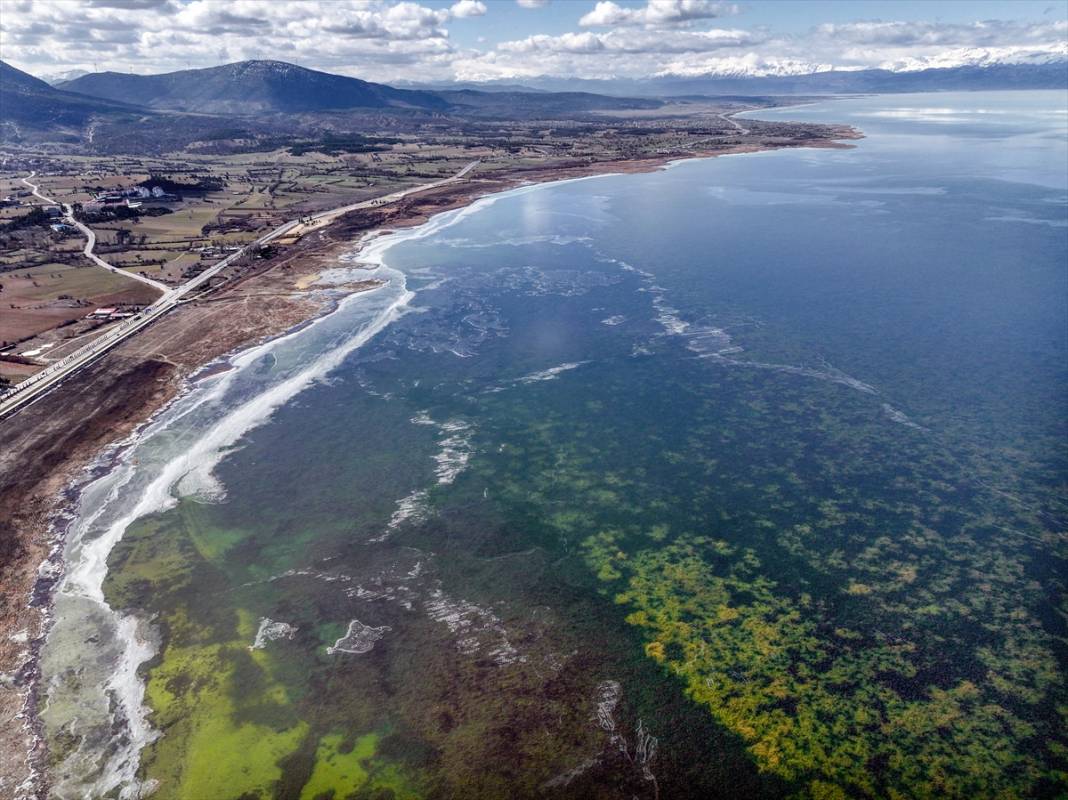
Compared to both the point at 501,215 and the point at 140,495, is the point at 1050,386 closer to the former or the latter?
the point at 140,495

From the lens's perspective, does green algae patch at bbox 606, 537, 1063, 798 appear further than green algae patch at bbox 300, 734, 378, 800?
No

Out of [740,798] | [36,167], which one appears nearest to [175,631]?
[740,798]

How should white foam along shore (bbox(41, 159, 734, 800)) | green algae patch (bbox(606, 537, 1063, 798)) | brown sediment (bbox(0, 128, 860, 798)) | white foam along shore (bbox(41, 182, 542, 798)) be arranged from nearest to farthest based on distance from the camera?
green algae patch (bbox(606, 537, 1063, 798)), white foam along shore (bbox(41, 159, 734, 800)), white foam along shore (bbox(41, 182, 542, 798)), brown sediment (bbox(0, 128, 860, 798))

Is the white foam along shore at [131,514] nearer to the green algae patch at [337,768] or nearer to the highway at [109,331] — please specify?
the green algae patch at [337,768]

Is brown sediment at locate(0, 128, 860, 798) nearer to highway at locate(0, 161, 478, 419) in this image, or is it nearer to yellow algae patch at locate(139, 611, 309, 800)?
highway at locate(0, 161, 478, 419)

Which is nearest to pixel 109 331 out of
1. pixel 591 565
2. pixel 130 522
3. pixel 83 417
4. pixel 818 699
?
pixel 83 417

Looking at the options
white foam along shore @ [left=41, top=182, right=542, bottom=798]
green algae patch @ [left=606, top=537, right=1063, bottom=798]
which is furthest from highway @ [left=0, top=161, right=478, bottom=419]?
green algae patch @ [left=606, top=537, right=1063, bottom=798]

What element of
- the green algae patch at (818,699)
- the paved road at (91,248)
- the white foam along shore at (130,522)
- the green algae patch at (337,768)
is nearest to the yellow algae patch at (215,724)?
the white foam along shore at (130,522)
